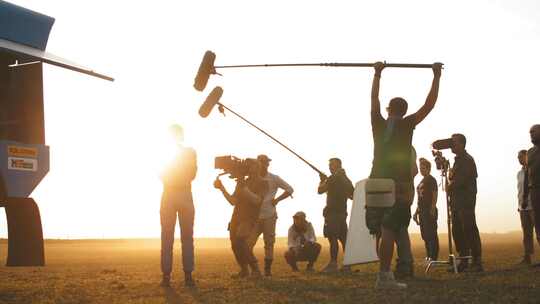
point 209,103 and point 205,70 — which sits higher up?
point 205,70

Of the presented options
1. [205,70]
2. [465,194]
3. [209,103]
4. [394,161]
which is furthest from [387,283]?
[209,103]

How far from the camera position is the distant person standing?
29.9ft

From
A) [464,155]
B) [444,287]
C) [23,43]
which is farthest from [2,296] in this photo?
[464,155]

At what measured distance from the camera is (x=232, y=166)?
36.3 feet

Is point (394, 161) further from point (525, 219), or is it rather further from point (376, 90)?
point (525, 219)

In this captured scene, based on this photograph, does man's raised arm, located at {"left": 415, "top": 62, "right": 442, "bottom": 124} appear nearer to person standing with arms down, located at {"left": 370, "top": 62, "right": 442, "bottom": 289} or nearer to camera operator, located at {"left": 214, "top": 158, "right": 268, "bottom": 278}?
person standing with arms down, located at {"left": 370, "top": 62, "right": 442, "bottom": 289}

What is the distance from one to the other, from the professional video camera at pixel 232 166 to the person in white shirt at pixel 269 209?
774 millimetres

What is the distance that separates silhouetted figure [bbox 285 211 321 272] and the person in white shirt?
1413 millimetres

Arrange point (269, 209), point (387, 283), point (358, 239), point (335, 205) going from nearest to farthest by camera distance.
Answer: point (387, 283) < point (358, 239) < point (269, 209) < point (335, 205)

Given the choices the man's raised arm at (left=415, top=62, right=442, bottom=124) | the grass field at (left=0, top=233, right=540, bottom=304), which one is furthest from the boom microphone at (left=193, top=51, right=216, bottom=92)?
the man's raised arm at (left=415, top=62, right=442, bottom=124)

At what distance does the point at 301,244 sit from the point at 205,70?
5.17 m

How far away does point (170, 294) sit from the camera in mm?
8164

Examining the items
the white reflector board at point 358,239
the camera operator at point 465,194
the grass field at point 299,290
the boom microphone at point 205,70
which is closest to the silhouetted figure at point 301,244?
the grass field at point 299,290

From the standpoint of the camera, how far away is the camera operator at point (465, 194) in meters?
10.9
